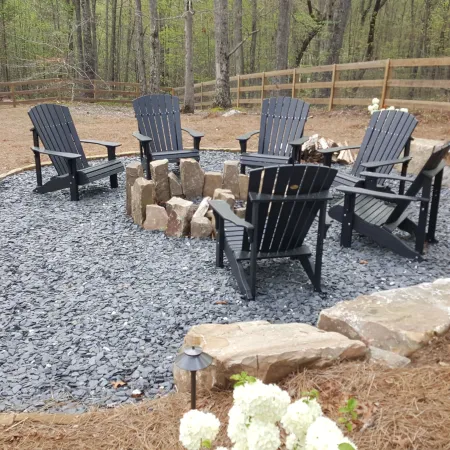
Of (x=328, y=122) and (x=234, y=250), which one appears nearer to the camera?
(x=234, y=250)

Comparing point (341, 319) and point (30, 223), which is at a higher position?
point (341, 319)

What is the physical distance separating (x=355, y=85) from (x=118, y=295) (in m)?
9.61

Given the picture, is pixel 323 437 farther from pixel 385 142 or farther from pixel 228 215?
pixel 385 142

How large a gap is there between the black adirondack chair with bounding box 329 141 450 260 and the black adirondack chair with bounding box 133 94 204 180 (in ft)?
7.63

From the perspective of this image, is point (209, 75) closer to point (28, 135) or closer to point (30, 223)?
point (28, 135)

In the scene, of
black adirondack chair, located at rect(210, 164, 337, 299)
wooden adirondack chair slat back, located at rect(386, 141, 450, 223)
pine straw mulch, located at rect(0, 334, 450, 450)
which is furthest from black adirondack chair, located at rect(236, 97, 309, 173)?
pine straw mulch, located at rect(0, 334, 450, 450)

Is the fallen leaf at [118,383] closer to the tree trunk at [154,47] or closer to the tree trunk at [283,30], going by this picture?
the tree trunk at [154,47]

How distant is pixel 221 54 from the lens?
12203mm

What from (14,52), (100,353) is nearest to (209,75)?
(14,52)

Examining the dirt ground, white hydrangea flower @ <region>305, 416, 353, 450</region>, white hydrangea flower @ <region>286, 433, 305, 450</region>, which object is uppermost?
white hydrangea flower @ <region>305, 416, 353, 450</region>

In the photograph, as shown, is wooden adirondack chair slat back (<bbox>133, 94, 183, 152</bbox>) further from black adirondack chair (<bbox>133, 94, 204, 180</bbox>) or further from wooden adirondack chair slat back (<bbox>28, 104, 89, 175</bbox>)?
wooden adirondack chair slat back (<bbox>28, 104, 89, 175</bbox>)

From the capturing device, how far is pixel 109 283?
2918 mm

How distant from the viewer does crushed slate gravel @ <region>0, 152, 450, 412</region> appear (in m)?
2.00

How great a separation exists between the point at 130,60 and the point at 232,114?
16460mm
